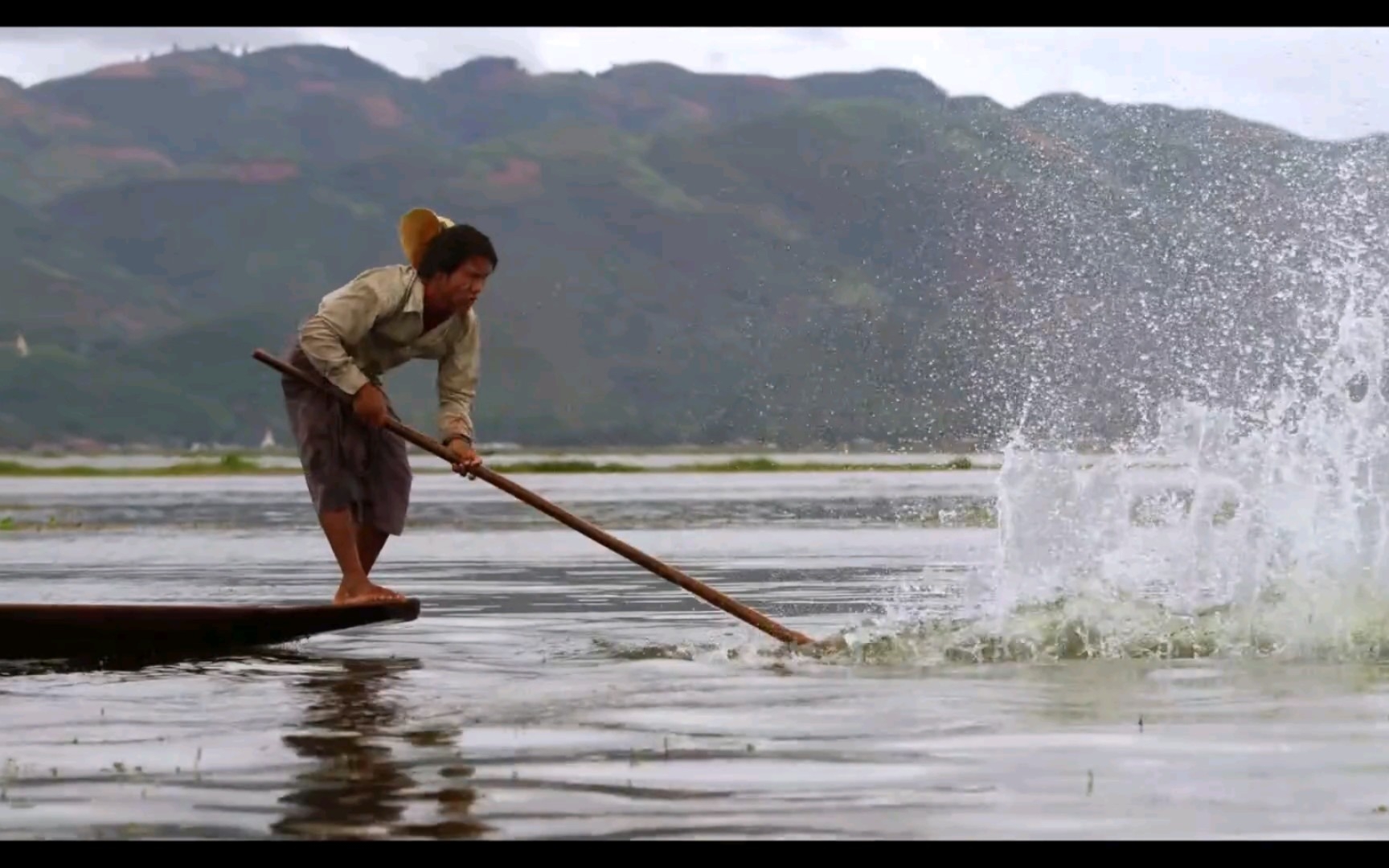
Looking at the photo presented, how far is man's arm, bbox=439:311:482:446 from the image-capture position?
11055 millimetres

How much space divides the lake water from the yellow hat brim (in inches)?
69.7

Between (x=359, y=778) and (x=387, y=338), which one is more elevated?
(x=387, y=338)

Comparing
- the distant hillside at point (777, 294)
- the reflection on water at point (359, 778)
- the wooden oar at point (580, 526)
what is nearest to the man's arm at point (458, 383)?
the wooden oar at point (580, 526)

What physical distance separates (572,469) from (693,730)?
2338 inches

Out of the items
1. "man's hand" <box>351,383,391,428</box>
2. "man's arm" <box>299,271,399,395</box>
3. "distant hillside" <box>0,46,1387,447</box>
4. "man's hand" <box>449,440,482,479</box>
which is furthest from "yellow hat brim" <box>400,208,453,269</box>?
"distant hillside" <box>0,46,1387,447</box>

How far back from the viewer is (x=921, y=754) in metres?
7.45

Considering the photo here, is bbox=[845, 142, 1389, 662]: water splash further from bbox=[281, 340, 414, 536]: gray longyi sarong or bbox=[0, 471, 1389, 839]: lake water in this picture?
bbox=[281, 340, 414, 536]: gray longyi sarong

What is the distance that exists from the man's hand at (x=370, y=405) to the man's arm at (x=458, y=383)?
53cm

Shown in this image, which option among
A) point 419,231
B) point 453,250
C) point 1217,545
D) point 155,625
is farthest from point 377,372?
point 1217,545

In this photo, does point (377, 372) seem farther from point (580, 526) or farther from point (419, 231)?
point (580, 526)

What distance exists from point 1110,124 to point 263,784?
11724 centimetres

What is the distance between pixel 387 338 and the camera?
35.4 ft

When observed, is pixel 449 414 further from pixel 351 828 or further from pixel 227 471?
pixel 227 471

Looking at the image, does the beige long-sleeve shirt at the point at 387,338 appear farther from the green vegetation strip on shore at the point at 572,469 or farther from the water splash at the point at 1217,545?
the green vegetation strip on shore at the point at 572,469
